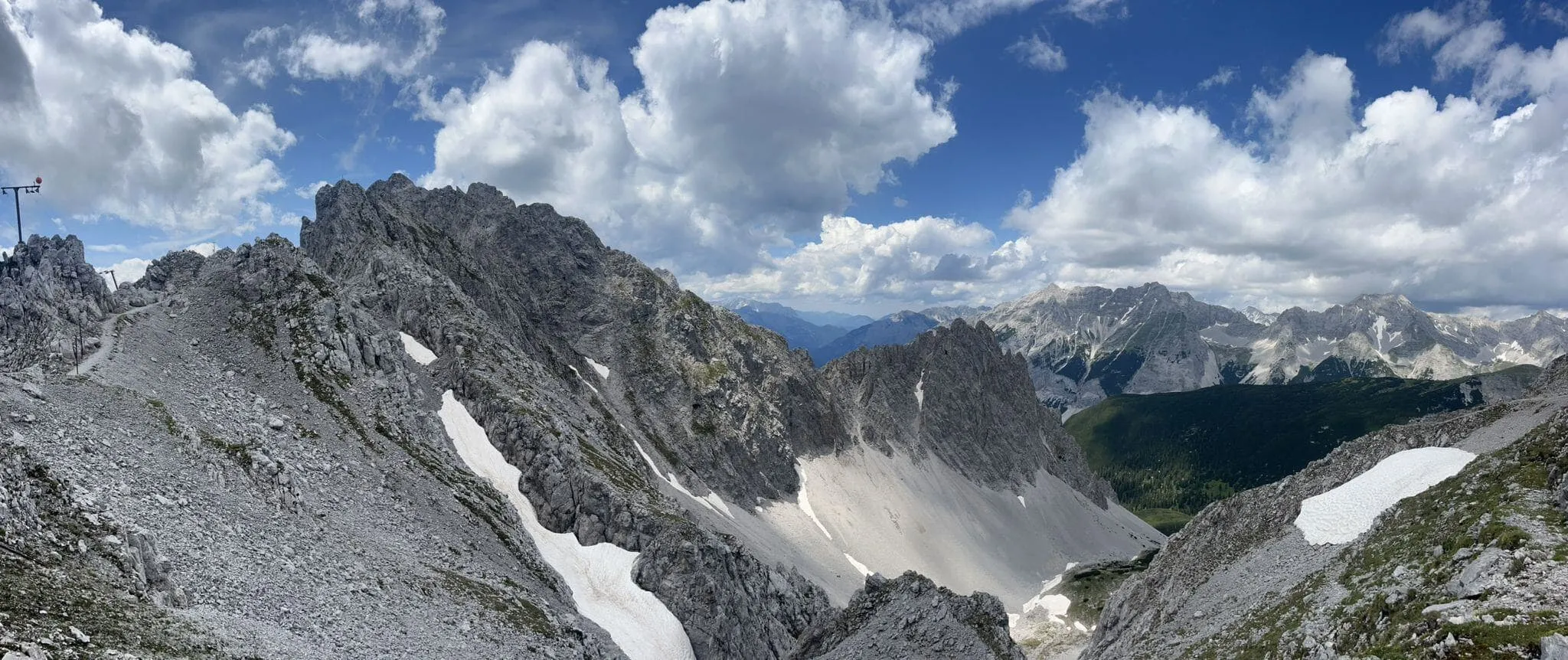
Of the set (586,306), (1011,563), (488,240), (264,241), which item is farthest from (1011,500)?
(264,241)

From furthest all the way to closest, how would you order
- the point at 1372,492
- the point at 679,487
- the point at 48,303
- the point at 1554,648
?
the point at 679,487
the point at 48,303
the point at 1372,492
the point at 1554,648

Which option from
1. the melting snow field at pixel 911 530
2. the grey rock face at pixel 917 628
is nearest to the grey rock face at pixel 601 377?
the melting snow field at pixel 911 530

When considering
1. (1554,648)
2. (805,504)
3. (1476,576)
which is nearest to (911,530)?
(805,504)

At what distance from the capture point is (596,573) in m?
76.1

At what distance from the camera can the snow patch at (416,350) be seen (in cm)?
9719

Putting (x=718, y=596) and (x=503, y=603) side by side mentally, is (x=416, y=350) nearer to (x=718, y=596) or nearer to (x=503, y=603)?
(x=718, y=596)

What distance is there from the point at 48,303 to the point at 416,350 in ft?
124

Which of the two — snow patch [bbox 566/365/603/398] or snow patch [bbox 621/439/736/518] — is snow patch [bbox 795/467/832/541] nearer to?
snow patch [bbox 621/439/736/518]

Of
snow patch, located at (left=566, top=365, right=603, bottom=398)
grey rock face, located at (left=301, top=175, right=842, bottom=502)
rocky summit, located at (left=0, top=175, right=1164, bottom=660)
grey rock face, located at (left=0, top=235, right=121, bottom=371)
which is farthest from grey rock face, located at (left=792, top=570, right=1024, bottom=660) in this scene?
snow patch, located at (left=566, top=365, right=603, bottom=398)

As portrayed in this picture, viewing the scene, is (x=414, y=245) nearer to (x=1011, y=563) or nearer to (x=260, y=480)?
(x=260, y=480)

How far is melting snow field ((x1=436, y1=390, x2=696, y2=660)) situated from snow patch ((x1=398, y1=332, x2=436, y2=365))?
34.3 feet

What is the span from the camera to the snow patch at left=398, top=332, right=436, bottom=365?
97.2 meters

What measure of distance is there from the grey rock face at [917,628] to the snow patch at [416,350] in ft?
215

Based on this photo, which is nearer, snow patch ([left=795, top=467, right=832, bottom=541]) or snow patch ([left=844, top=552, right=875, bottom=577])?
snow patch ([left=844, top=552, right=875, bottom=577])
